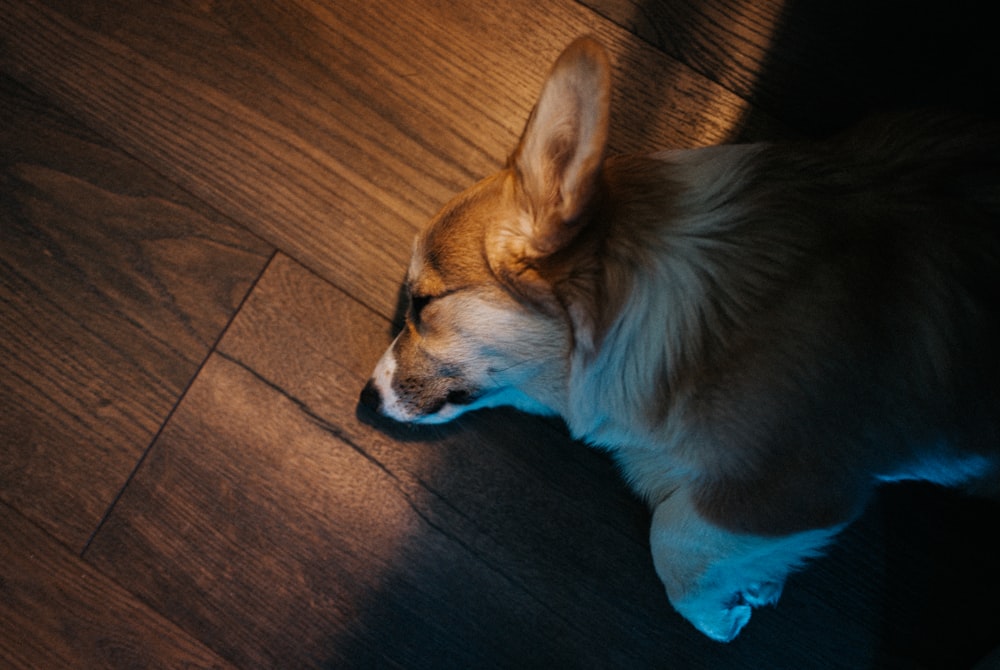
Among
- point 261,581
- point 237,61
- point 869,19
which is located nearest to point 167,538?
point 261,581

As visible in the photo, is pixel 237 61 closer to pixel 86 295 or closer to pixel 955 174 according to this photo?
pixel 86 295

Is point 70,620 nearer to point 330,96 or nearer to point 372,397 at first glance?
point 372,397

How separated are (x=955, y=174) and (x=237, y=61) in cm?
151

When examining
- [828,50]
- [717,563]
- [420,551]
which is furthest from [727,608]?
[828,50]

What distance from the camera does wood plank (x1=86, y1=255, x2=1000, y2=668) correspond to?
1.49 m

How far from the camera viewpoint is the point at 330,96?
1634 mm

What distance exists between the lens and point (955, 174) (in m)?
1.12

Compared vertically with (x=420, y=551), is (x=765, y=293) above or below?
above

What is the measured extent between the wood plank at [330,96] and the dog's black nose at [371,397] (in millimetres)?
290

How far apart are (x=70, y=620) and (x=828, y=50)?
2.14m

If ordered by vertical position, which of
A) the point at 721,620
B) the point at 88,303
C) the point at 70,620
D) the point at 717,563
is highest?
the point at 717,563

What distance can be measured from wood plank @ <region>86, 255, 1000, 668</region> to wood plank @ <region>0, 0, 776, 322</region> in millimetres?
314

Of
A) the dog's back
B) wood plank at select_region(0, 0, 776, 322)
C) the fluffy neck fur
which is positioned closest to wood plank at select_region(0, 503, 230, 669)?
wood plank at select_region(0, 0, 776, 322)

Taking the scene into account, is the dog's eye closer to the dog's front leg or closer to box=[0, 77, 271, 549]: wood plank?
box=[0, 77, 271, 549]: wood plank
